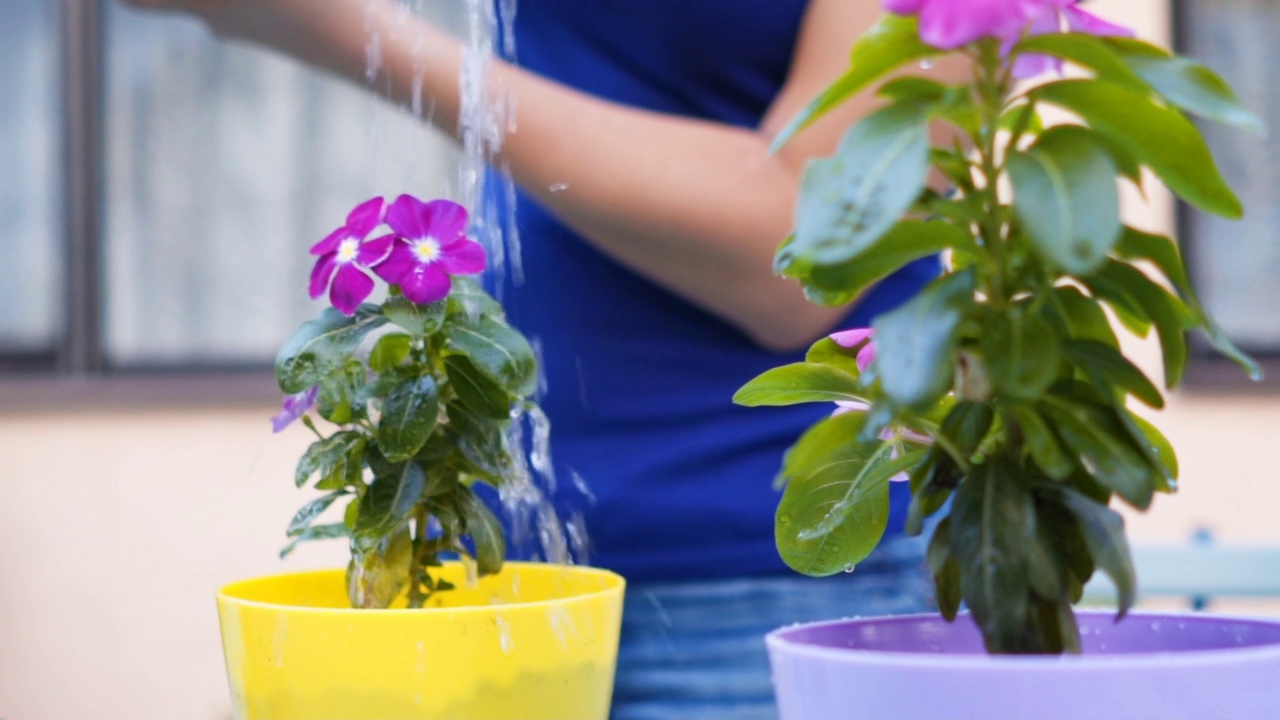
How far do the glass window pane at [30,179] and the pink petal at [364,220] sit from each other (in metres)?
2.98

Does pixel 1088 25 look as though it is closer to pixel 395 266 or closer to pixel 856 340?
pixel 856 340

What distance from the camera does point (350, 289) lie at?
62 cm

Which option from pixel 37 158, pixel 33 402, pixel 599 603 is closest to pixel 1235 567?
pixel 599 603

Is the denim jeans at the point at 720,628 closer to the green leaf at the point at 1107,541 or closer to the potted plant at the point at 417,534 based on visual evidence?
the potted plant at the point at 417,534

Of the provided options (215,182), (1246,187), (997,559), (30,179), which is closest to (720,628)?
(997,559)

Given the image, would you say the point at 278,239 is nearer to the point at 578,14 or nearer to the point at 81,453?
the point at 81,453

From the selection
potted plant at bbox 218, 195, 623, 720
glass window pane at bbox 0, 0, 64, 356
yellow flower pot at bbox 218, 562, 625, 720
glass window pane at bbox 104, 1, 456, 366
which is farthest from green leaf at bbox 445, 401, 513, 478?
glass window pane at bbox 0, 0, 64, 356

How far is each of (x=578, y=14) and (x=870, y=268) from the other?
602mm

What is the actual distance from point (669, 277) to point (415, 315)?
11.0 inches

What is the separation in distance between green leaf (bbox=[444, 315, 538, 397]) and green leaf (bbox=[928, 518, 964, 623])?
0.26 metres

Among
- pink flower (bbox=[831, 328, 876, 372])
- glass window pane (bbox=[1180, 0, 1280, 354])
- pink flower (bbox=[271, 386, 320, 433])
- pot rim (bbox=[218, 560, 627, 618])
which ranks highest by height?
glass window pane (bbox=[1180, 0, 1280, 354])

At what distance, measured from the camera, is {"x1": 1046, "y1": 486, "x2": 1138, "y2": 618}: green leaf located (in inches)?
14.6

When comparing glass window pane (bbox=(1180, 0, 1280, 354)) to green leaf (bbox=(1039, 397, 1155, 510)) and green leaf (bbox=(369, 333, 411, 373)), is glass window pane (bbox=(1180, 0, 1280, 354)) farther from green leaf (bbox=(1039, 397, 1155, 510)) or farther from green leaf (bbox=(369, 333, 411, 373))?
green leaf (bbox=(1039, 397, 1155, 510))

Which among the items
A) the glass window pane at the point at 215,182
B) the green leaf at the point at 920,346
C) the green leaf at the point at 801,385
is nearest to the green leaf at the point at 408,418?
the green leaf at the point at 801,385
